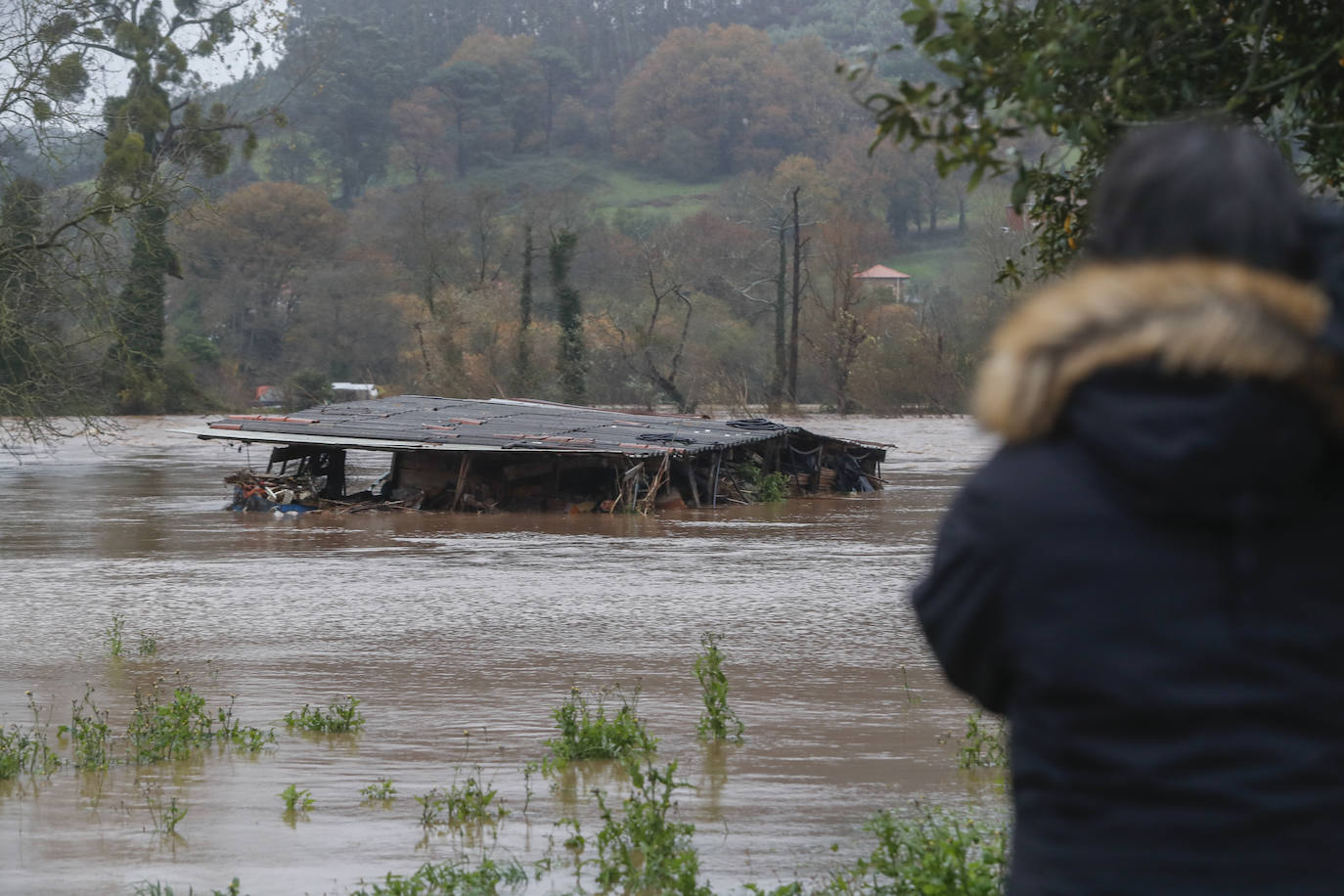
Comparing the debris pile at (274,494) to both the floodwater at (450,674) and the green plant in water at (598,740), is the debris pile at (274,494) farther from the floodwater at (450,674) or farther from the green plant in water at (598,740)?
the green plant in water at (598,740)

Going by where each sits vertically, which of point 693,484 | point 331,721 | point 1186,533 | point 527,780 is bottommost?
point 331,721

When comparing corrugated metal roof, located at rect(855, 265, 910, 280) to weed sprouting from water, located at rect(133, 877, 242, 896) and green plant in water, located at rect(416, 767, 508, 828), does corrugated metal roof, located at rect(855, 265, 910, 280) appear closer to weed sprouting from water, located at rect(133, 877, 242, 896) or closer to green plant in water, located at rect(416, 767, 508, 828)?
green plant in water, located at rect(416, 767, 508, 828)

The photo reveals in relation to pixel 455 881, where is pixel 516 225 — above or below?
above

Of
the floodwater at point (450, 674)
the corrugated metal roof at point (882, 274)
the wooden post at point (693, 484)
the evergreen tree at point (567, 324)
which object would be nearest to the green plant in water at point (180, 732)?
the floodwater at point (450, 674)

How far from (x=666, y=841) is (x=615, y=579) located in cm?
1202

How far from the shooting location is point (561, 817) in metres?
6.69

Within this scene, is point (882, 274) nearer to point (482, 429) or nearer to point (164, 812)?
point (482, 429)

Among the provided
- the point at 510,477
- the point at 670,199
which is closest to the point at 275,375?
the point at 670,199

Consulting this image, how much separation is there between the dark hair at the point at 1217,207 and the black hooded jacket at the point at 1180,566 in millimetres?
36

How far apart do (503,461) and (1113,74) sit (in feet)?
79.8

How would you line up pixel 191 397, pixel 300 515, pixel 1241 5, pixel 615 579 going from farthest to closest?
pixel 191 397 < pixel 300 515 < pixel 615 579 < pixel 1241 5

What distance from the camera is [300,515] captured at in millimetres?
26781

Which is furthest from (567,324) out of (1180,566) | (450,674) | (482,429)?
(1180,566)

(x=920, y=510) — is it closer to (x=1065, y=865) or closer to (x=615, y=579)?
(x=615, y=579)
